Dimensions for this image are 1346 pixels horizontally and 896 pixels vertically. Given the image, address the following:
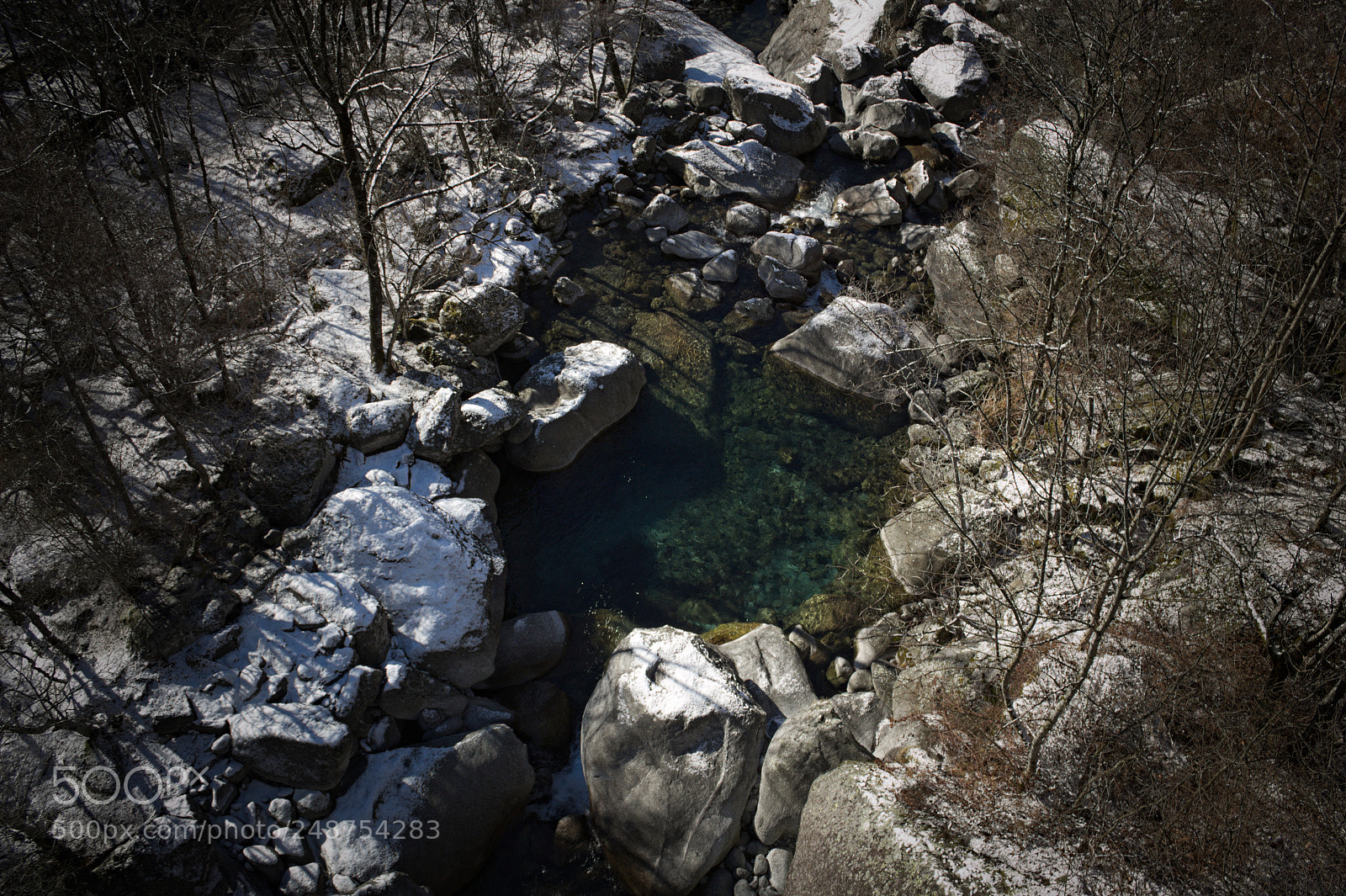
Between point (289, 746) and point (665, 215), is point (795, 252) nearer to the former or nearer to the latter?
point (665, 215)

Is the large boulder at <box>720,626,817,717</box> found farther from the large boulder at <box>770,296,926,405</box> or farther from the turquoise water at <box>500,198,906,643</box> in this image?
the large boulder at <box>770,296,926,405</box>

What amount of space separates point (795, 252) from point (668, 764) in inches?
401

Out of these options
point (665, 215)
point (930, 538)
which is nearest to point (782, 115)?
point (665, 215)

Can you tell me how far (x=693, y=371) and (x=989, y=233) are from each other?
257 inches

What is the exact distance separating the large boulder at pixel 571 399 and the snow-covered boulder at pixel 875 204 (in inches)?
271

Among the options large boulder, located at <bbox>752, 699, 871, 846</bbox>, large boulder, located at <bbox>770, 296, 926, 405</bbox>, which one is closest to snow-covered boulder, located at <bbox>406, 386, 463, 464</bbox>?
large boulder, located at <bbox>752, 699, 871, 846</bbox>

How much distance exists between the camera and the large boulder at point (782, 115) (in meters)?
16.5

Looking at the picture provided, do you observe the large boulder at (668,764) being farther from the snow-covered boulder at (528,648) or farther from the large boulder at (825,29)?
the large boulder at (825,29)

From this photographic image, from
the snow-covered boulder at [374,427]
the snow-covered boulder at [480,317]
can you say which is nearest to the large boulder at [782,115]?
the snow-covered boulder at [480,317]

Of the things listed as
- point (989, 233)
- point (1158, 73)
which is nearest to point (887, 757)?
point (1158, 73)

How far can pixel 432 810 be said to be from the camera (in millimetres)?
6555

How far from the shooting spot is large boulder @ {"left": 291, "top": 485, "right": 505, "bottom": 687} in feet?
25.5

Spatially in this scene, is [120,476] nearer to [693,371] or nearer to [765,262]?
[693,371]

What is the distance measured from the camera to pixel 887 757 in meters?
7.14
